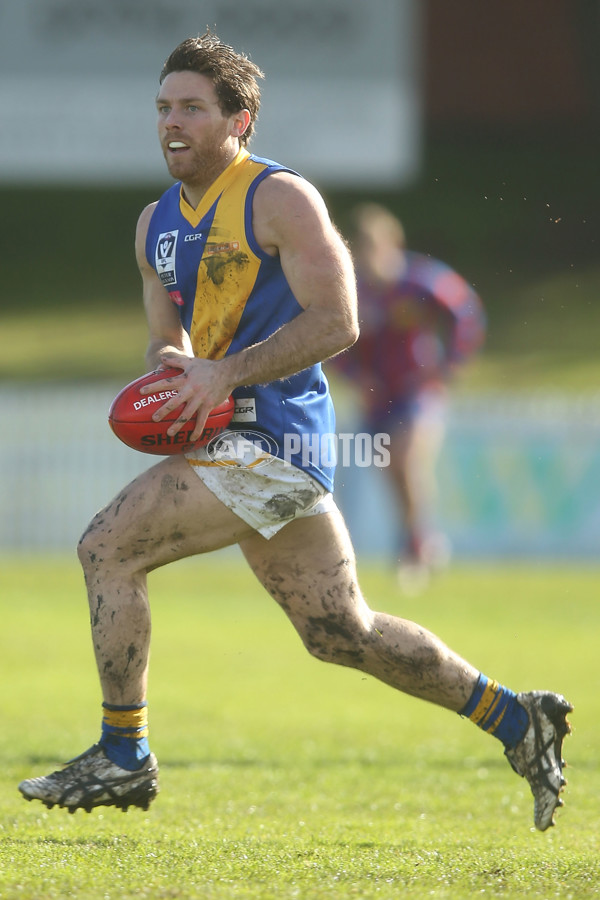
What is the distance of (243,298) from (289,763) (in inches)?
94.6

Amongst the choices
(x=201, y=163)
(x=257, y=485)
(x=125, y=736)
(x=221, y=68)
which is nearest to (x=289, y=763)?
(x=125, y=736)

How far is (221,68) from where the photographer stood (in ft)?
13.5

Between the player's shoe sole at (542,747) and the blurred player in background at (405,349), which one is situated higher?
the blurred player in background at (405,349)

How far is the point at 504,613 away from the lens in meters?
9.98

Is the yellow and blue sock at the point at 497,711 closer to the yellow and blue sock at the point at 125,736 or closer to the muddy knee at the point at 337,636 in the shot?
the muddy knee at the point at 337,636

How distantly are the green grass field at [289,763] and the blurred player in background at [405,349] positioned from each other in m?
0.82

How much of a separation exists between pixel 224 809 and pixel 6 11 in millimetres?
26794

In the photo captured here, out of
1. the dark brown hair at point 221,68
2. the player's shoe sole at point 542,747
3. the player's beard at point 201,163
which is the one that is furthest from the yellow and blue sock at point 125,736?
the dark brown hair at point 221,68

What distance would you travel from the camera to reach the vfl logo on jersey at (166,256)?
4.17m

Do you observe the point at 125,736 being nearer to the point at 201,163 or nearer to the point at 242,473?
the point at 242,473

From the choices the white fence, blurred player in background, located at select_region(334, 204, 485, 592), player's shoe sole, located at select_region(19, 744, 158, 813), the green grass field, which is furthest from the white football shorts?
the white fence

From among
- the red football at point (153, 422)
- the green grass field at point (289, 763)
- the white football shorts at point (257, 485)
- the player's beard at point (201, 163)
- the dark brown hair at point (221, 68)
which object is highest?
the dark brown hair at point (221, 68)

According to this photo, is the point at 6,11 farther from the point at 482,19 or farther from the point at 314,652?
the point at 314,652

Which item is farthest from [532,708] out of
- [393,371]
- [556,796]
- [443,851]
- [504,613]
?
[393,371]
